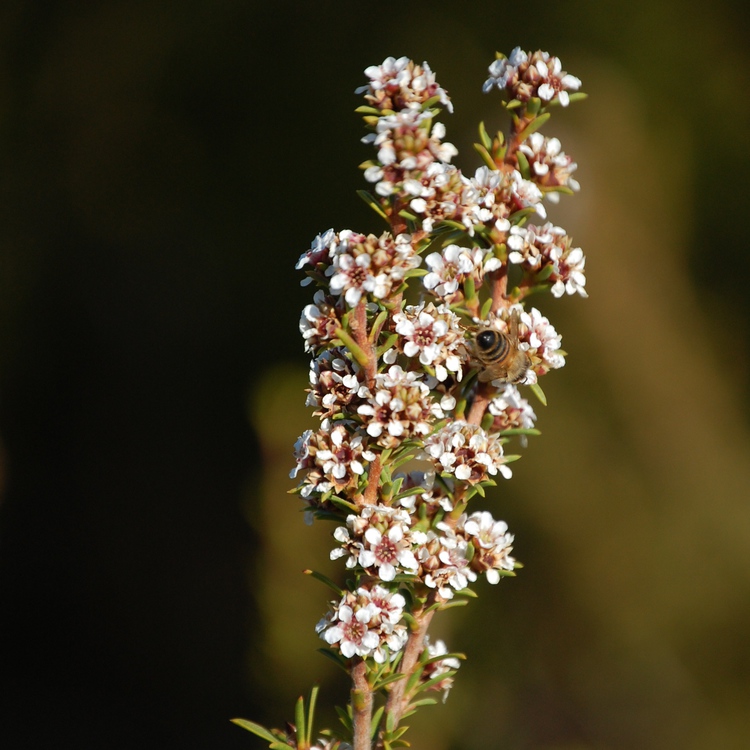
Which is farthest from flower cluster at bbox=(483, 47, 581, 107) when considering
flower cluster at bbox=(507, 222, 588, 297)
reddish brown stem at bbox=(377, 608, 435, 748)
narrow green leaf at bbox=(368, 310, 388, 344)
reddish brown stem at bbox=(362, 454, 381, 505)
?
reddish brown stem at bbox=(377, 608, 435, 748)

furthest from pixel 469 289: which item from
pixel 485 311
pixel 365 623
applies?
pixel 365 623

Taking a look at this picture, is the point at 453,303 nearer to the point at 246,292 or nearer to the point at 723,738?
the point at 246,292

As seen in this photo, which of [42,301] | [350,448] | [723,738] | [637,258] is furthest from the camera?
[42,301]

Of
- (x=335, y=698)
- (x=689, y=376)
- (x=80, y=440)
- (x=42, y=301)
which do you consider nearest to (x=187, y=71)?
(x=42, y=301)

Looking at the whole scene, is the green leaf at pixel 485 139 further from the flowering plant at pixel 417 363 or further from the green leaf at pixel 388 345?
the green leaf at pixel 388 345

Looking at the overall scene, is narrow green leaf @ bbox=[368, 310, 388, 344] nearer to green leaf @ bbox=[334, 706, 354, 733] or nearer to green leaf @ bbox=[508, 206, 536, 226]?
green leaf @ bbox=[508, 206, 536, 226]

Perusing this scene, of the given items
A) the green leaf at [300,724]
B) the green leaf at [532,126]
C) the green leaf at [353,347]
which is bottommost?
the green leaf at [300,724]

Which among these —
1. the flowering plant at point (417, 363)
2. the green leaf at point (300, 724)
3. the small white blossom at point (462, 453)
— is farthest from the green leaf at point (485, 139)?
the green leaf at point (300, 724)
